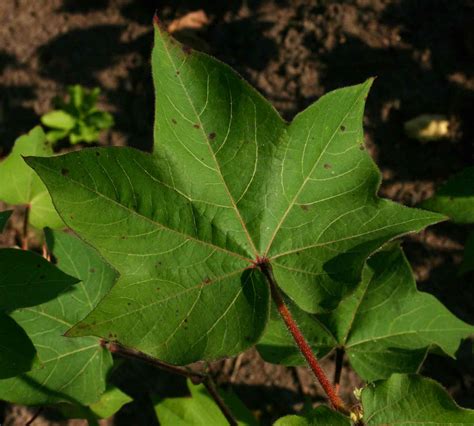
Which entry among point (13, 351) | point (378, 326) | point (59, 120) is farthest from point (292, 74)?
point (13, 351)

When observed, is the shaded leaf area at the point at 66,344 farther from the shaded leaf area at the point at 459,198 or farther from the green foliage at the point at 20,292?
the shaded leaf area at the point at 459,198

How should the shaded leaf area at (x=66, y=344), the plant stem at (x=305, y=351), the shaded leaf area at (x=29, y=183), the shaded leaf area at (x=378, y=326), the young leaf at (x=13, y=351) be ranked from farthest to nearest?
the shaded leaf area at (x=29, y=183) < the shaded leaf area at (x=378, y=326) < the shaded leaf area at (x=66, y=344) < the young leaf at (x=13, y=351) < the plant stem at (x=305, y=351)

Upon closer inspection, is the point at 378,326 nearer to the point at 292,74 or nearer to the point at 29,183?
the point at 29,183

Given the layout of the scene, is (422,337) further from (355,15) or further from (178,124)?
(355,15)

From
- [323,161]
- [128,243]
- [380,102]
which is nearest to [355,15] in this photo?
[380,102]

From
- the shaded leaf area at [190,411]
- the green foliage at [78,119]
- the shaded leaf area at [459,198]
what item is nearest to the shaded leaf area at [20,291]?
the shaded leaf area at [190,411]

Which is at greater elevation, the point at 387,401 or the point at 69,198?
the point at 69,198
